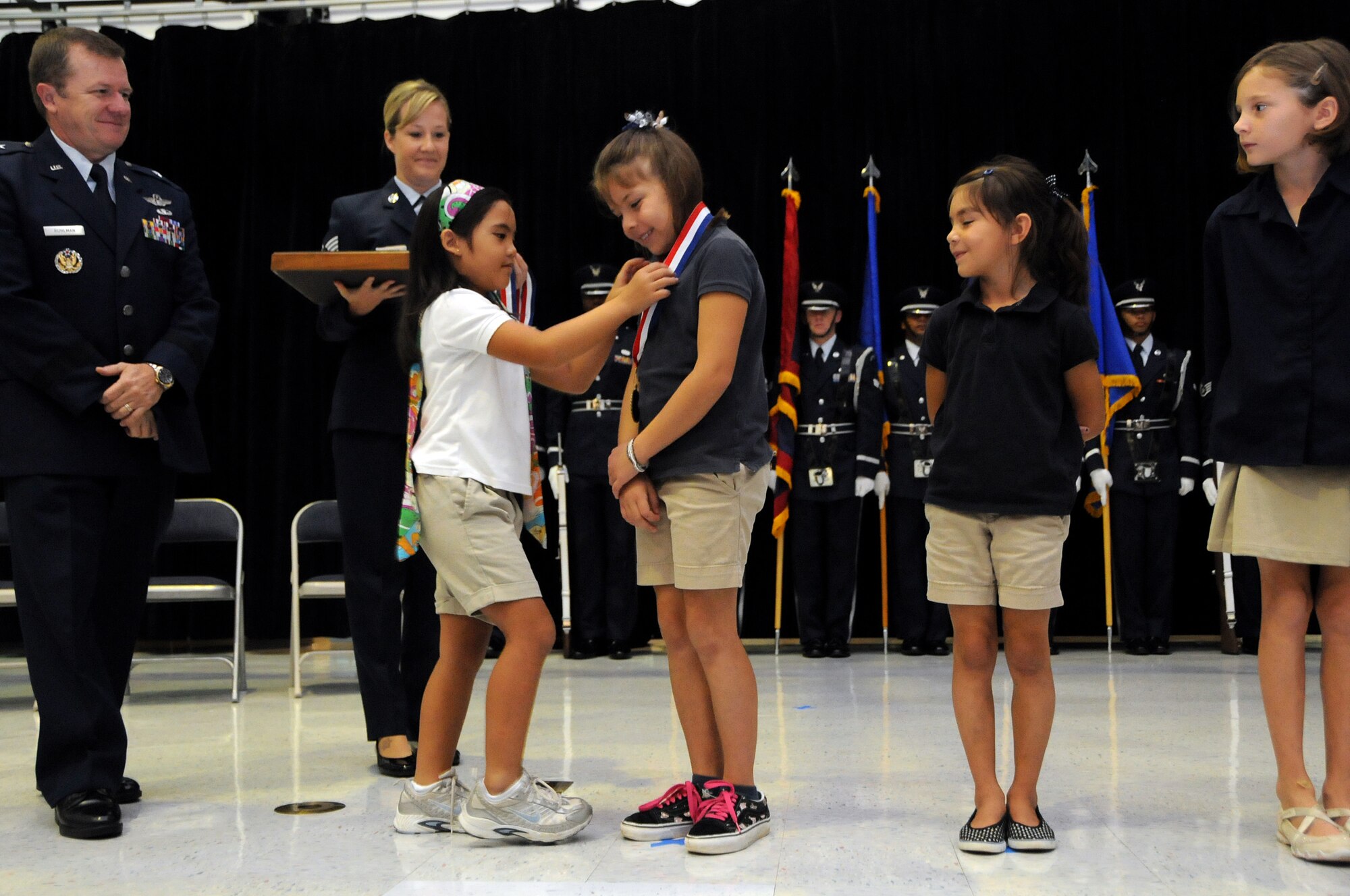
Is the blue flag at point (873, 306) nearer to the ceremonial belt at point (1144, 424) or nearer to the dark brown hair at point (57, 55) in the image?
the ceremonial belt at point (1144, 424)

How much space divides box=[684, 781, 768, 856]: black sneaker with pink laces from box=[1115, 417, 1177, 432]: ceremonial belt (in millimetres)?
4241

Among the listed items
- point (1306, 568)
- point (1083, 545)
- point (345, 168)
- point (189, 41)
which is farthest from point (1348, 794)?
point (189, 41)

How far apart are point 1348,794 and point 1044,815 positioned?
1.79ft

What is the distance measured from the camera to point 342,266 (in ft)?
9.05

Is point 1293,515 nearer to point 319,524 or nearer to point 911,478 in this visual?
point 911,478

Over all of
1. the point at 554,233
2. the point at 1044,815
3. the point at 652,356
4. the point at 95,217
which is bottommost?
the point at 1044,815

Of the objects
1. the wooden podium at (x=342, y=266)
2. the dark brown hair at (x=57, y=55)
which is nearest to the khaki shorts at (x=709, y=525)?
the wooden podium at (x=342, y=266)

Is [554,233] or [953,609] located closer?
[953,609]

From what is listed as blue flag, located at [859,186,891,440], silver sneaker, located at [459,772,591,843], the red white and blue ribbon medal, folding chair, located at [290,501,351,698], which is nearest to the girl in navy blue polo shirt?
the red white and blue ribbon medal

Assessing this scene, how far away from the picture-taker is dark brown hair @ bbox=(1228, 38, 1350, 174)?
223 cm

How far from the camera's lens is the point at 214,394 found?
6.62 metres

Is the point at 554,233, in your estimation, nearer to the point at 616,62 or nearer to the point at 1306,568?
the point at 616,62

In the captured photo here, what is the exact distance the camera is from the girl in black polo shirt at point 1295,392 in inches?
86.7

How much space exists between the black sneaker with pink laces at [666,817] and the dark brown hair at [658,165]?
3.54 ft
